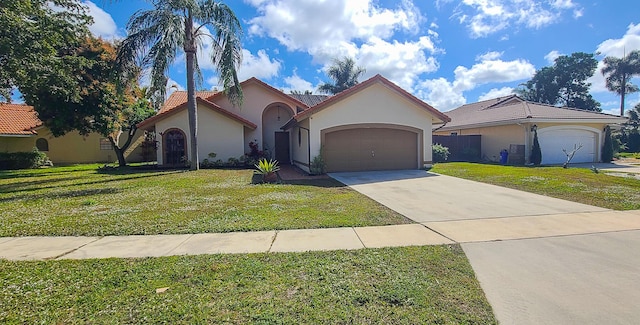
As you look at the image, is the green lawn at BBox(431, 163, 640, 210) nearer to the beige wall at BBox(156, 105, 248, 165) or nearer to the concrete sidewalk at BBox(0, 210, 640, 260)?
the concrete sidewalk at BBox(0, 210, 640, 260)

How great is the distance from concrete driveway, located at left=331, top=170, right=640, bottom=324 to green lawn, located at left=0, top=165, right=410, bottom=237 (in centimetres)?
150

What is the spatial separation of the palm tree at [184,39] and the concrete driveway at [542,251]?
11.0 m

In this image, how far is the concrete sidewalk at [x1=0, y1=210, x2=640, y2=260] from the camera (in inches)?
191

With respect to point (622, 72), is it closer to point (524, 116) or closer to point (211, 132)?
point (524, 116)

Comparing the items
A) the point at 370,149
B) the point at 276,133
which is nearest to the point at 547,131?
the point at 370,149

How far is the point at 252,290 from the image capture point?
3.48 metres

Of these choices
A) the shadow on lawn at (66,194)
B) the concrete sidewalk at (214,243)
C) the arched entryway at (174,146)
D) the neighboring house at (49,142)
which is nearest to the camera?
the concrete sidewalk at (214,243)

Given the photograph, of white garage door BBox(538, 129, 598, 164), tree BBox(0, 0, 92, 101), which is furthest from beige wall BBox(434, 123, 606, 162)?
tree BBox(0, 0, 92, 101)

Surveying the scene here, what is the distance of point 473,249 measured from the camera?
15.8 feet

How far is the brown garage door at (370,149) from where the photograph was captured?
620 inches

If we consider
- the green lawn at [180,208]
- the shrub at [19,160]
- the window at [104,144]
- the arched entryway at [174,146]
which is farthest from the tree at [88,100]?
the window at [104,144]

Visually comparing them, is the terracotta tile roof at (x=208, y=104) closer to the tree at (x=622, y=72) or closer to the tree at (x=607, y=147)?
the tree at (x=607, y=147)

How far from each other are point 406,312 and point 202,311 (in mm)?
2013

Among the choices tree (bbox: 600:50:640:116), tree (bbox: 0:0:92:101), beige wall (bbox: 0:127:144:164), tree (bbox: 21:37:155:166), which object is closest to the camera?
tree (bbox: 0:0:92:101)
